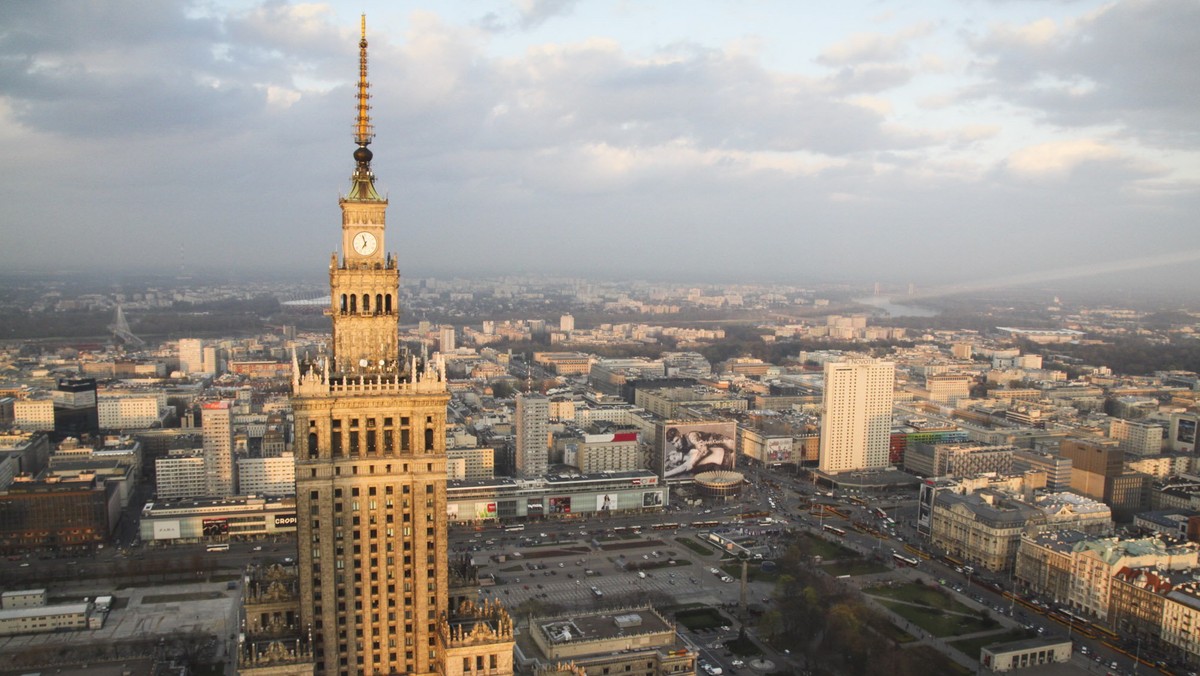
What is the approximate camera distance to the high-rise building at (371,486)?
67.9 feet

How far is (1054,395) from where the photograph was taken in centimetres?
10762

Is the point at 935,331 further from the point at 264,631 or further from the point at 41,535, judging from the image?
the point at 264,631

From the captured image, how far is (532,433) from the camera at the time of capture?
242 feet

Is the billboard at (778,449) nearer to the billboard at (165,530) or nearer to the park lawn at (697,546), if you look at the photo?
the park lawn at (697,546)

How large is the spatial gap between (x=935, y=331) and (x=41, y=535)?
164 meters

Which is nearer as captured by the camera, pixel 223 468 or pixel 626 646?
pixel 626 646

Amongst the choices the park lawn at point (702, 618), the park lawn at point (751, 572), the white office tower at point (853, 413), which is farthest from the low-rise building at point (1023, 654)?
the white office tower at point (853, 413)

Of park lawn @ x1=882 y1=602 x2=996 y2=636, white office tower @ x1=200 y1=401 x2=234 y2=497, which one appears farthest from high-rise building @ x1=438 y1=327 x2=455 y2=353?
park lawn @ x1=882 y1=602 x2=996 y2=636

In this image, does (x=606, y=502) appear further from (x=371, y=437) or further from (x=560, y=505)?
(x=371, y=437)

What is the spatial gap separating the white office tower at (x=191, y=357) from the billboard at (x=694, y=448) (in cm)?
7266

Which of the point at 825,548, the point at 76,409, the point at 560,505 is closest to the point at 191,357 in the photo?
the point at 76,409

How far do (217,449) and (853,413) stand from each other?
2091 inches

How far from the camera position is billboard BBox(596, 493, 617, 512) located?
67250 millimetres

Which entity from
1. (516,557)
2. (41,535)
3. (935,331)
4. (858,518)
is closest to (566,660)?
(516,557)
